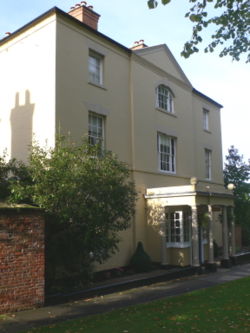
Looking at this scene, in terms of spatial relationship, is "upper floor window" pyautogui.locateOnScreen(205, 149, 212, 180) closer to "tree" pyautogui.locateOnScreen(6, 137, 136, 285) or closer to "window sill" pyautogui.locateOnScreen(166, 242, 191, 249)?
"window sill" pyautogui.locateOnScreen(166, 242, 191, 249)

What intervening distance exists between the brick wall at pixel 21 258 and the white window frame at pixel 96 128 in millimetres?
5784

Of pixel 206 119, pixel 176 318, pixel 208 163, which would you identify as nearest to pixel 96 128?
pixel 176 318

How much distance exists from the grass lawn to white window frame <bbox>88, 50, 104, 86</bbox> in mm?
9548

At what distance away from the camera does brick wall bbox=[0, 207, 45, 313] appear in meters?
9.62

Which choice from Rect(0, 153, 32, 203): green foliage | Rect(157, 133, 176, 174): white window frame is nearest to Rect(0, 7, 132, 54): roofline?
Rect(157, 133, 176, 174): white window frame

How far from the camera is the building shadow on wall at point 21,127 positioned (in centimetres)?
1484

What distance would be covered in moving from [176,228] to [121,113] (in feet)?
19.1

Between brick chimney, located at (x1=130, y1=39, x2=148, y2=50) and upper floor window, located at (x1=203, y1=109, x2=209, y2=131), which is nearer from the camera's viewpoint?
brick chimney, located at (x1=130, y1=39, x2=148, y2=50)

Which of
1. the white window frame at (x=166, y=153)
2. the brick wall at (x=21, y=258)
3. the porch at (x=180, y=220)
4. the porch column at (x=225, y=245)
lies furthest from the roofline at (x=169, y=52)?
the brick wall at (x=21, y=258)

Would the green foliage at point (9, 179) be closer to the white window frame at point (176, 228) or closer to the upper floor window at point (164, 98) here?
the white window frame at point (176, 228)

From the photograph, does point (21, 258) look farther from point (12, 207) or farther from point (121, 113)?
point (121, 113)

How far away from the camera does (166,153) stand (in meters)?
20.0

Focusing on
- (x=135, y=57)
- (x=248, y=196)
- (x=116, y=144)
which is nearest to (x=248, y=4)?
(x=116, y=144)

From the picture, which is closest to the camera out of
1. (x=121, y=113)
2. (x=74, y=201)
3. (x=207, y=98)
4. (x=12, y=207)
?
(x=12, y=207)
